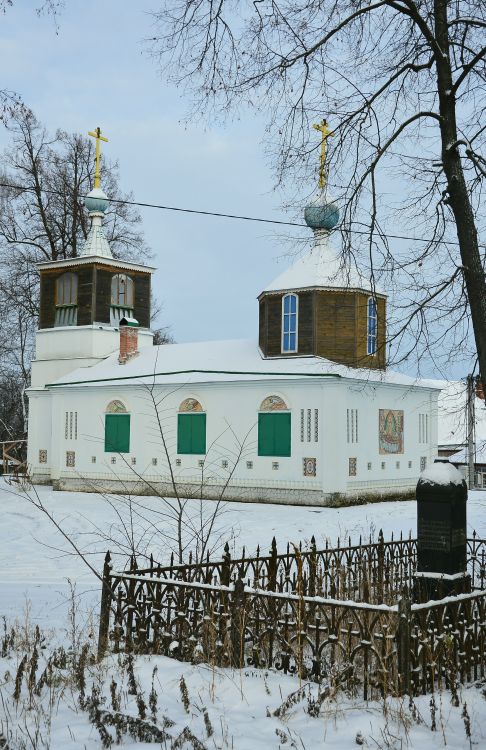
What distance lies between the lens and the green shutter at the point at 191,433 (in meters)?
24.1

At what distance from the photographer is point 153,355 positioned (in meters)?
28.1

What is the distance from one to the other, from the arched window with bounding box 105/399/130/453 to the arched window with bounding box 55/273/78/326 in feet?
15.8

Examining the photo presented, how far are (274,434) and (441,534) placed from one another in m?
14.7

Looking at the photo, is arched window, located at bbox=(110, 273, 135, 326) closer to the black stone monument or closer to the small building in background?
the small building in background

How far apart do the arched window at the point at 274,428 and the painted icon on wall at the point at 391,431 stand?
9.48ft

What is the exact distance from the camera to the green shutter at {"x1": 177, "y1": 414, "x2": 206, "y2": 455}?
24.1 metres

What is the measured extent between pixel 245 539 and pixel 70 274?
17008 millimetres

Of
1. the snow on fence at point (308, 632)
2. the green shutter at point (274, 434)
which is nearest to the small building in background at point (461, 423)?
the snow on fence at point (308, 632)

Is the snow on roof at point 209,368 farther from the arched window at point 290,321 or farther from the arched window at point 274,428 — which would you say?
the arched window at point 274,428

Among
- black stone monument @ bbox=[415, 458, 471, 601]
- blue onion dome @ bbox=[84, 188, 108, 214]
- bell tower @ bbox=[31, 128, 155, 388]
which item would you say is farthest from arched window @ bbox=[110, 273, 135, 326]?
black stone monument @ bbox=[415, 458, 471, 601]

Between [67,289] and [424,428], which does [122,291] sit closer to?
[67,289]

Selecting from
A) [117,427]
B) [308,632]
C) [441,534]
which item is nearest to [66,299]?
[117,427]

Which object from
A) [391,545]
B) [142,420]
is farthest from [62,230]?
[391,545]

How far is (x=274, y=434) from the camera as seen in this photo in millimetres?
22781
